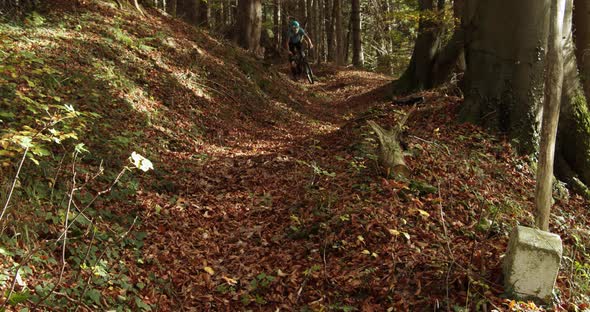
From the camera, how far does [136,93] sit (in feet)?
24.6

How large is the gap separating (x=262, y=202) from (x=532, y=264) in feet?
11.0

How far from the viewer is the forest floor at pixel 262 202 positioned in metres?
3.86

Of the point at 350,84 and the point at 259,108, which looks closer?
the point at 259,108

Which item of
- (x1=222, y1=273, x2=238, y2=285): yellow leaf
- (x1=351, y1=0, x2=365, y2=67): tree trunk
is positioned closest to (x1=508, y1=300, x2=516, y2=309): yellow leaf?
(x1=222, y1=273, x2=238, y2=285): yellow leaf

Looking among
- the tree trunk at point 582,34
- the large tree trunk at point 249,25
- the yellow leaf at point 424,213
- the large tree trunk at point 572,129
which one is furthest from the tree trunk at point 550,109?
the large tree trunk at point 249,25

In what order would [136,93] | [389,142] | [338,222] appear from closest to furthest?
[338,222]
[389,142]
[136,93]

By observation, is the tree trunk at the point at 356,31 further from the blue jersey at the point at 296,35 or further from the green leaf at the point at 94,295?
the green leaf at the point at 94,295

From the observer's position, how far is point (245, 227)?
17.5 ft

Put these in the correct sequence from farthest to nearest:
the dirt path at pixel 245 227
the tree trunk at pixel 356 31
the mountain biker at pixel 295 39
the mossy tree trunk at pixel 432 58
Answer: the tree trunk at pixel 356 31
the mountain biker at pixel 295 39
the mossy tree trunk at pixel 432 58
the dirt path at pixel 245 227

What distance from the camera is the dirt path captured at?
4191 mm

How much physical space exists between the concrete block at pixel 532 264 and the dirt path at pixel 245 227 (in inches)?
65.0

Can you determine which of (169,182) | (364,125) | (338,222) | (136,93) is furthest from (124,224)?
(364,125)

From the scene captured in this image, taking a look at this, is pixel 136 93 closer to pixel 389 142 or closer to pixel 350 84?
pixel 389 142

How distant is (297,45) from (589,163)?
972 centimetres
